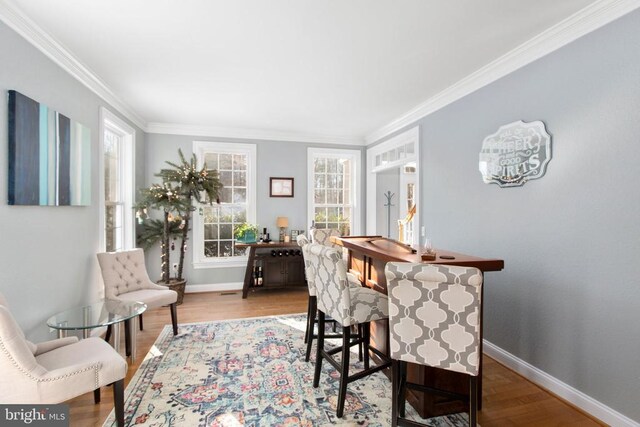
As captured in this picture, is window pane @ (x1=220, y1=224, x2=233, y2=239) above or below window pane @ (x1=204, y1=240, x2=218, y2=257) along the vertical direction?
above

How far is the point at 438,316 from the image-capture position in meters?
1.72

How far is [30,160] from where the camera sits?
91.6 inches

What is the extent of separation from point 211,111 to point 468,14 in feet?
11.0

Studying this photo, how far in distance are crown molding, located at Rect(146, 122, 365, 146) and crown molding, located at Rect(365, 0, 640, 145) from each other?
2024 millimetres

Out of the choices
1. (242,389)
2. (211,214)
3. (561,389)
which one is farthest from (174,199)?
(561,389)

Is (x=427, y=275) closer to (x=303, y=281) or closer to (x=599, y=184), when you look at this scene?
(x=599, y=184)

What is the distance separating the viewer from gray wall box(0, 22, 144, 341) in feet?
7.09

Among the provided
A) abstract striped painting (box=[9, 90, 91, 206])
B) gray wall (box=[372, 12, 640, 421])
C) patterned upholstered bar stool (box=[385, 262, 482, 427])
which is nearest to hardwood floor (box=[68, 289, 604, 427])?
gray wall (box=[372, 12, 640, 421])

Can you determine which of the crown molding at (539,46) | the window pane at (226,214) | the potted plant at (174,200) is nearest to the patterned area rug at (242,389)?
the potted plant at (174,200)

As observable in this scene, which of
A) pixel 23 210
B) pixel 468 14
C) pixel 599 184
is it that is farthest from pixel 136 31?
pixel 599 184

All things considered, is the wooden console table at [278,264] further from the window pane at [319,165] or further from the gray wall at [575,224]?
the gray wall at [575,224]

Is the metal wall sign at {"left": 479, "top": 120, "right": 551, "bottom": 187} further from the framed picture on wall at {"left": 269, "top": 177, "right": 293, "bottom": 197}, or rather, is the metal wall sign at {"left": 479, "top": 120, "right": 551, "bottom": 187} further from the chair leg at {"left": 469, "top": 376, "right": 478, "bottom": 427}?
the framed picture on wall at {"left": 269, "top": 177, "right": 293, "bottom": 197}

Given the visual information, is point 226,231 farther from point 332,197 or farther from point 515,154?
point 515,154

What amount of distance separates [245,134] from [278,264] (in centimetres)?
225
